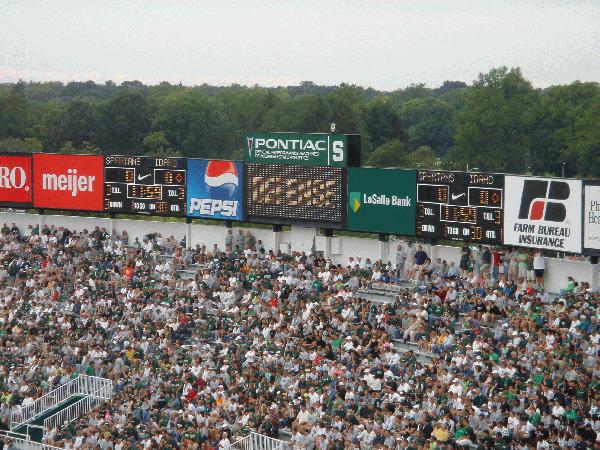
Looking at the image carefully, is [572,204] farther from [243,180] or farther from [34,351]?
[34,351]

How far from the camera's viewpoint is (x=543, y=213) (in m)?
31.9

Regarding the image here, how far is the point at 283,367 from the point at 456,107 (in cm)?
11681

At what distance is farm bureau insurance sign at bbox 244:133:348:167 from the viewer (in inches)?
1457

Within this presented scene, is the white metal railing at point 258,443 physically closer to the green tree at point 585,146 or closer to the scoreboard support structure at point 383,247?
the scoreboard support structure at point 383,247

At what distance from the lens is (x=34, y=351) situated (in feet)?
121

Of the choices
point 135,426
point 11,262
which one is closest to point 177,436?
point 135,426

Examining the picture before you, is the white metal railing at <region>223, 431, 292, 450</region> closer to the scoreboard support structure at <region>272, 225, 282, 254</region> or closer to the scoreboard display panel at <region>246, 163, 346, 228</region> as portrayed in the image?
the scoreboard display panel at <region>246, 163, 346, 228</region>

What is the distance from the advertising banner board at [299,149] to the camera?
121 ft

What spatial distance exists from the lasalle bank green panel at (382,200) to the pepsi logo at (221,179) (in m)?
4.86

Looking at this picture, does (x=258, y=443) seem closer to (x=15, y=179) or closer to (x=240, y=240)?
(x=240, y=240)

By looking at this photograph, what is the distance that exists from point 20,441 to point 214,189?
39.4 ft

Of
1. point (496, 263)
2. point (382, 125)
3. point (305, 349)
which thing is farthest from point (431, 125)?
point (305, 349)

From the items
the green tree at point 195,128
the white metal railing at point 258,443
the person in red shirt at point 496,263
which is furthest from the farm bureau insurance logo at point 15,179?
the green tree at point 195,128

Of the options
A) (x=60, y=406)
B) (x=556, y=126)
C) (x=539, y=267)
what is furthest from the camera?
(x=556, y=126)
